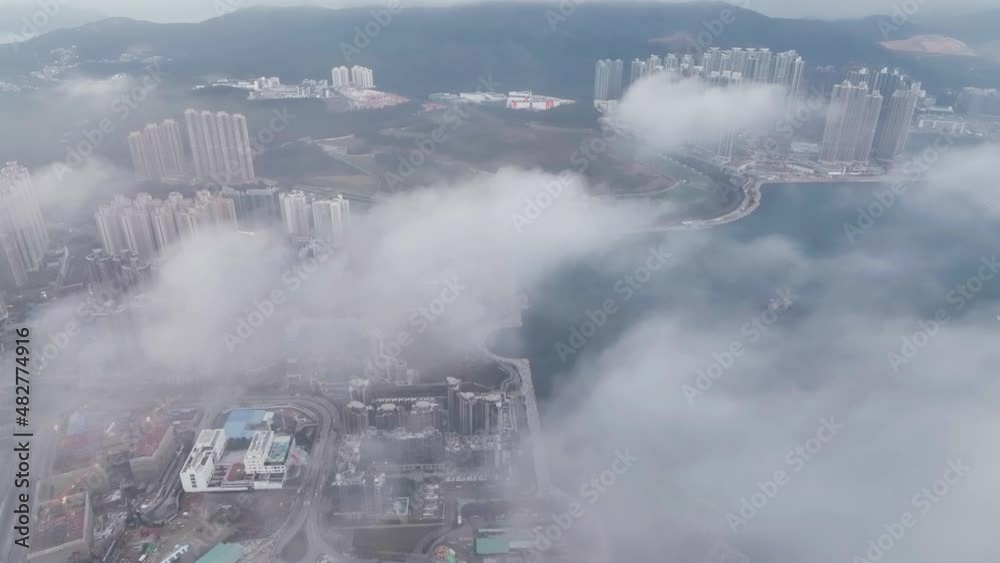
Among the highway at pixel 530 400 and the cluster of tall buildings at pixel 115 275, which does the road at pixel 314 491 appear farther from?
the cluster of tall buildings at pixel 115 275

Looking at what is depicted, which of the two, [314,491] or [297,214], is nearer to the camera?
[314,491]

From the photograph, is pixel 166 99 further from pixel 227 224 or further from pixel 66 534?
pixel 66 534

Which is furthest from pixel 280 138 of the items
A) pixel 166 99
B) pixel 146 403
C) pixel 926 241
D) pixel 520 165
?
pixel 926 241

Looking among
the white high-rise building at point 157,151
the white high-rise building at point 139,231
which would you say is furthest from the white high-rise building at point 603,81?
the white high-rise building at point 139,231

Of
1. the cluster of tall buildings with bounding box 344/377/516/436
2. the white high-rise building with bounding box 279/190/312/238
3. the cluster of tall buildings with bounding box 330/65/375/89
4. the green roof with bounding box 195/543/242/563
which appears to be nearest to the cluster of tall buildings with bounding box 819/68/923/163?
the cluster of tall buildings with bounding box 330/65/375/89

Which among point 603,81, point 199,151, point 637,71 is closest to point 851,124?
point 637,71

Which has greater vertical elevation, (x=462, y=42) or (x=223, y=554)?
(x=462, y=42)

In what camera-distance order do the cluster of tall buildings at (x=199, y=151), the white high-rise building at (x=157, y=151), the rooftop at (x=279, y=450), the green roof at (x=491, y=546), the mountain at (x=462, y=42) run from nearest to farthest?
the green roof at (x=491, y=546) < the rooftop at (x=279, y=450) < the white high-rise building at (x=157, y=151) < the cluster of tall buildings at (x=199, y=151) < the mountain at (x=462, y=42)

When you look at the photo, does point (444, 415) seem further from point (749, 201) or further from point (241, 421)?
point (749, 201)
